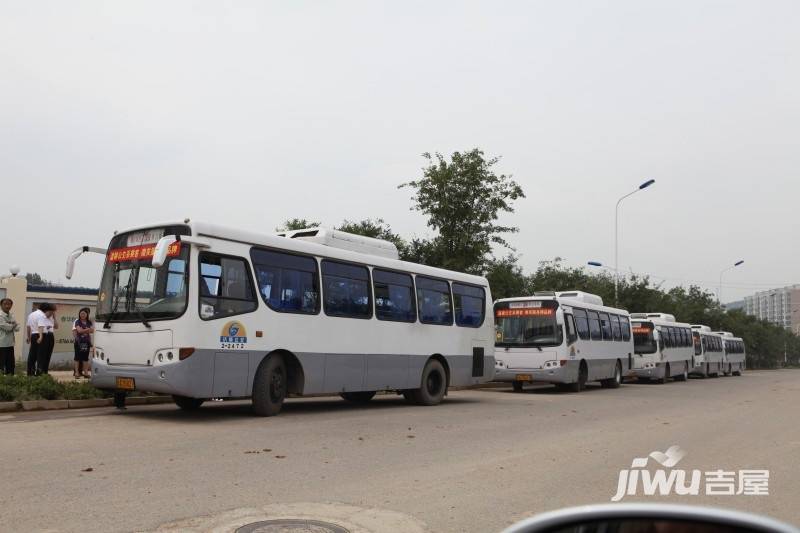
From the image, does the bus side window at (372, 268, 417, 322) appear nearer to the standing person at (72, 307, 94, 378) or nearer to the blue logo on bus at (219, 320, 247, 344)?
the blue logo on bus at (219, 320, 247, 344)

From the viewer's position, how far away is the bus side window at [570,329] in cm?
2364

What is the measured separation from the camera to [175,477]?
7250mm

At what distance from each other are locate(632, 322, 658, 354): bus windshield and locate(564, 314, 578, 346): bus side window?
37.5 ft

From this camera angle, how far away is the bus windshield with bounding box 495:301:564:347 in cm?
2330

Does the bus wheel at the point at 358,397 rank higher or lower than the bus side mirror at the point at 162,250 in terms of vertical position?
lower

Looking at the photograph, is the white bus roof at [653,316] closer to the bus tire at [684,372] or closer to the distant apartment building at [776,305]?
the bus tire at [684,372]

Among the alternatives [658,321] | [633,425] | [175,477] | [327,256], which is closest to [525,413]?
[633,425]

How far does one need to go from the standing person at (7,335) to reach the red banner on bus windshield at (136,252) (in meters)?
4.48

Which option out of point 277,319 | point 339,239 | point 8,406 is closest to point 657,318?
point 339,239

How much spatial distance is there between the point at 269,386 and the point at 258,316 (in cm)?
122

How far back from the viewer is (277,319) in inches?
508

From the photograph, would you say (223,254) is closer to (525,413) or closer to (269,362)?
(269,362)

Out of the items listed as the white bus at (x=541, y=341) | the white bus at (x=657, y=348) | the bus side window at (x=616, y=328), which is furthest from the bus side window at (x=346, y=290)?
the white bus at (x=657, y=348)

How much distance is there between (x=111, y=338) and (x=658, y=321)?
30089 mm
